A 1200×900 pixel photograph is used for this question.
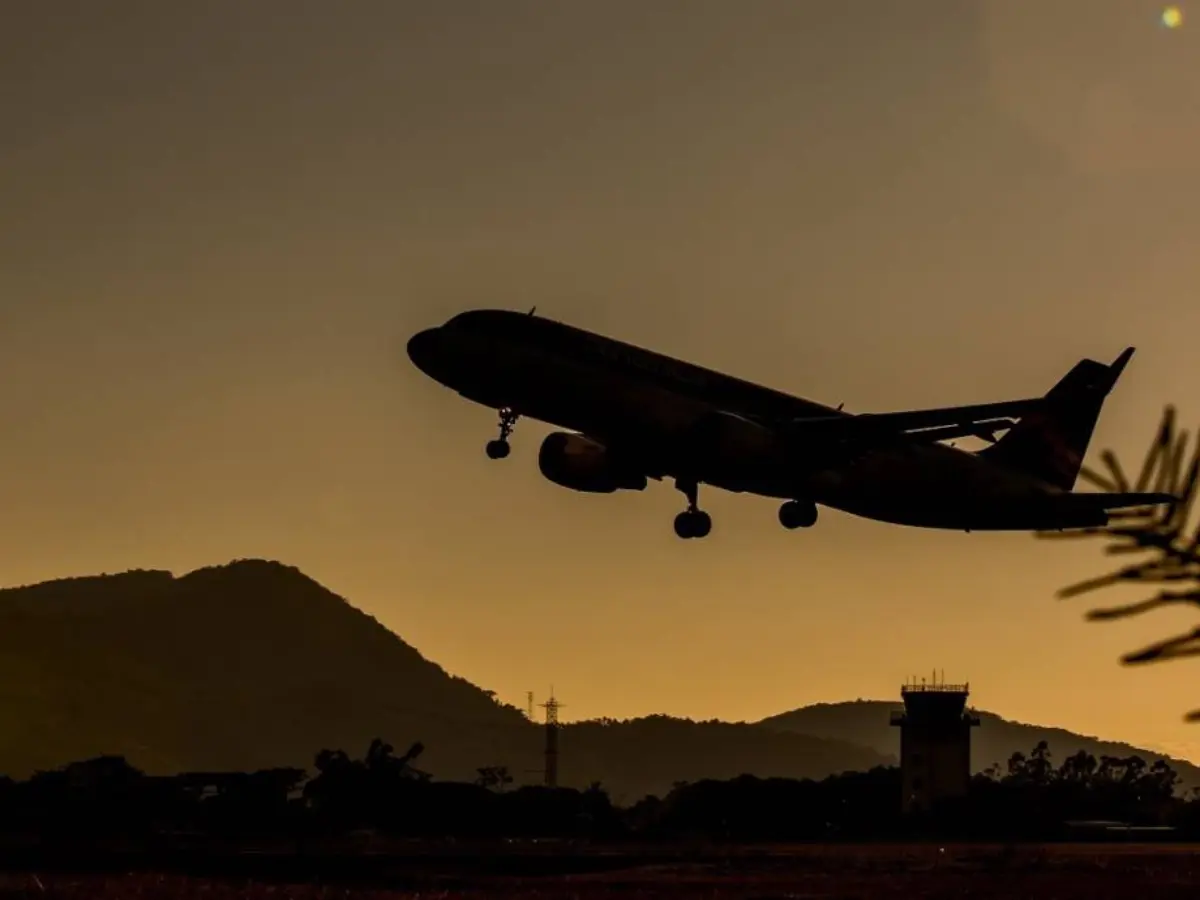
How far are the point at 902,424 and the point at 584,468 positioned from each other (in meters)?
11.9

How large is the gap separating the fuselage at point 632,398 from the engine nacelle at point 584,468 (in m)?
0.88

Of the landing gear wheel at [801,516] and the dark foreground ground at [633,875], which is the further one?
the landing gear wheel at [801,516]

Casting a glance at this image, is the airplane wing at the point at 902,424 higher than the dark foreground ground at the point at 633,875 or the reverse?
higher

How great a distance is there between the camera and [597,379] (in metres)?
60.0

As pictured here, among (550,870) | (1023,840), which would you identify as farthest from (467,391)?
(1023,840)

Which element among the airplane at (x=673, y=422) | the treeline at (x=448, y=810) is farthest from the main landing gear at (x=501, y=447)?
the treeline at (x=448, y=810)

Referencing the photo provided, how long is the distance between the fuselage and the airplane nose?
0.12 ft

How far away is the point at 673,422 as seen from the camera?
61062mm

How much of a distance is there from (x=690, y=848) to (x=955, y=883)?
35799 millimetres

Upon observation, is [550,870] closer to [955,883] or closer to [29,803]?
[955,883]

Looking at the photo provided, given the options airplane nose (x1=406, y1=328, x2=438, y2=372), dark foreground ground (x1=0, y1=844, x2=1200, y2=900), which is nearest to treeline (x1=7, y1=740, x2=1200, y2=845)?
dark foreground ground (x1=0, y1=844, x2=1200, y2=900)

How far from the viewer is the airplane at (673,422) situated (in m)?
60.1

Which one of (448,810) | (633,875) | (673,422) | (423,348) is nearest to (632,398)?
(673,422)

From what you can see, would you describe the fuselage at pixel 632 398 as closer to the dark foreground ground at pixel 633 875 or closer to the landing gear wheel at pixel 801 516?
the landing gear wheel at pixel 801 516
